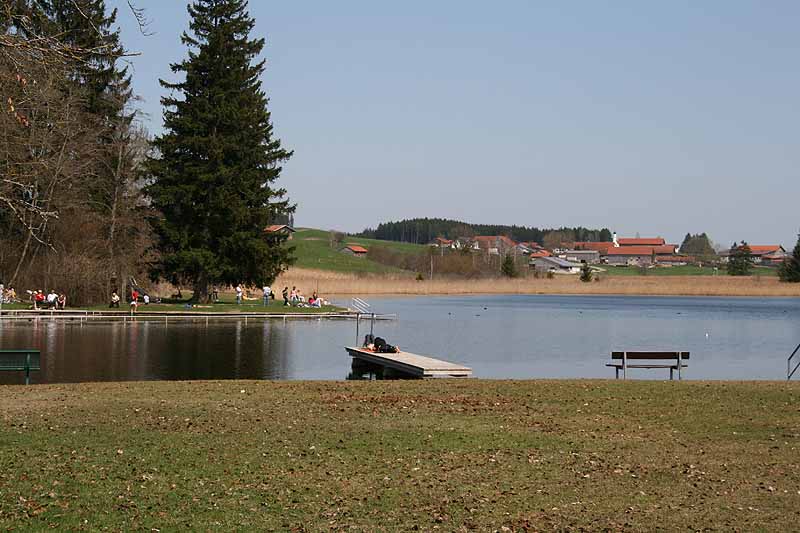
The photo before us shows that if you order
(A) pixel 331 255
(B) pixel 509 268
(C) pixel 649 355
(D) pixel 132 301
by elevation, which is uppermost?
(A) pixel 331 255

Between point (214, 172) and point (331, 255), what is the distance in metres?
96.3

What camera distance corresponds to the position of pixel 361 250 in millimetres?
174250

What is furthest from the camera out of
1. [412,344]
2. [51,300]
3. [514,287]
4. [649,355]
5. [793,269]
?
[793,269]

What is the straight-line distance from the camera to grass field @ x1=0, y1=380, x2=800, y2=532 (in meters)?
8.83

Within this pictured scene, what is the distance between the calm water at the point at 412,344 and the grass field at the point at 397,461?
34.4 feet

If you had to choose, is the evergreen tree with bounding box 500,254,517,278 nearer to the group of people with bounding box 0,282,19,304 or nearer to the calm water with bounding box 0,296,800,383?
the calm water with bounding box 0,296,800,383

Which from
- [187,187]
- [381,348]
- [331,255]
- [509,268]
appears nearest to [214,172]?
[187,187]

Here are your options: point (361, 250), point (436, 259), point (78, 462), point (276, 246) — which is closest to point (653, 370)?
point (78, 462)

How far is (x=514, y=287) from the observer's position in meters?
95.6

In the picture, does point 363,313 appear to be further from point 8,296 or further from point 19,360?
point 19,360

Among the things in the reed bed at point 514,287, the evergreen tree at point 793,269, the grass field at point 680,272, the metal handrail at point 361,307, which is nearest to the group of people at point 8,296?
the metal handrail at point 361,307

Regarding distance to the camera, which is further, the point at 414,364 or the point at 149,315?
the point at 149,315

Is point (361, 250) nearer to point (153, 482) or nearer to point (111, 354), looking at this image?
point (111, 354)

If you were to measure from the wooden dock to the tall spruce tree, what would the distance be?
2642 cm
